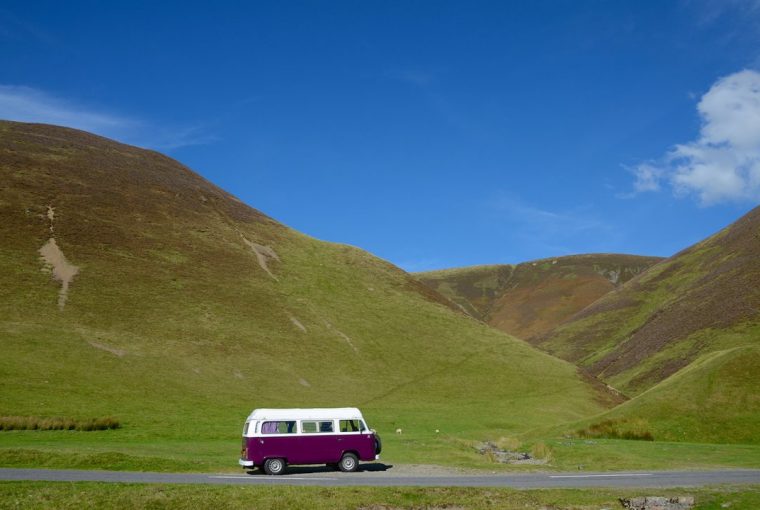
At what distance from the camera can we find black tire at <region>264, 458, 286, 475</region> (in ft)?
97.4

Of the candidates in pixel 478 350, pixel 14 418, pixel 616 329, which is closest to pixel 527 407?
pixel 478 350

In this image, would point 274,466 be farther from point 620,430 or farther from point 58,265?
point 58,265

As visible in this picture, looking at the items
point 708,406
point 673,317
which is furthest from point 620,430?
point 673,317

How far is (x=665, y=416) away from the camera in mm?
44938

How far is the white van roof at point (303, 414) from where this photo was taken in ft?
100.0

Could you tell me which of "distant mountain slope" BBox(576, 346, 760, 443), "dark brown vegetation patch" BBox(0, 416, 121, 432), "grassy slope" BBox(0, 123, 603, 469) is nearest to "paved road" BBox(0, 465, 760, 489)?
"grassy slope" BBox(0, 123, 603, 469)

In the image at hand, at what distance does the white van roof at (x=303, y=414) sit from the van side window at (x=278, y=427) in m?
0.24

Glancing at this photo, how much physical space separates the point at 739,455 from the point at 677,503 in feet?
48.9

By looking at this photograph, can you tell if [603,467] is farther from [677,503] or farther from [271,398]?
[271,398]

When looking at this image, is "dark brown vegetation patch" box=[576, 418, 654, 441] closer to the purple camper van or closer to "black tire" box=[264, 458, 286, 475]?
the purple camper van

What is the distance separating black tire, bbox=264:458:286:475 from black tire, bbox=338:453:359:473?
2.77 meters

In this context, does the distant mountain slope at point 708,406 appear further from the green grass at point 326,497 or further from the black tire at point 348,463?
the black tire at point 348,463

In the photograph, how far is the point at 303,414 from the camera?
30.9 m

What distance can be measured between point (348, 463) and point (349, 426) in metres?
1.72
